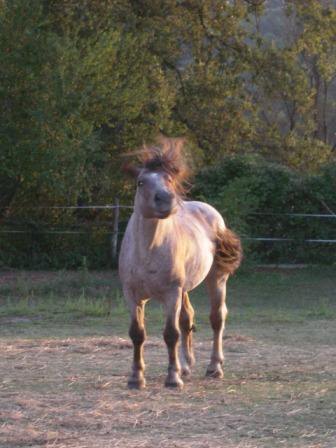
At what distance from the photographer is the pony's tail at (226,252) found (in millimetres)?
9195

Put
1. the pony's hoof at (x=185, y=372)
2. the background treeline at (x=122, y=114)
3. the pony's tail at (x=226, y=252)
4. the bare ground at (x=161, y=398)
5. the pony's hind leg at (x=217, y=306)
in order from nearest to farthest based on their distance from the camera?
the bare ground at (x=161, y=398)
the pony's hoof at (x=185, y=372)
the pony's hind leg at (x=217, y=306)
the pony's tail at (x=226, y=252)
the background treeline at (x=122, y=114)

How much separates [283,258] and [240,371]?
40.4 feet

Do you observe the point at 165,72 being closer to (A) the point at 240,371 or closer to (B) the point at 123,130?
(B) the point at 123,130

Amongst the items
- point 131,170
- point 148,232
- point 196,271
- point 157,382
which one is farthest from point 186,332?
point 131,170

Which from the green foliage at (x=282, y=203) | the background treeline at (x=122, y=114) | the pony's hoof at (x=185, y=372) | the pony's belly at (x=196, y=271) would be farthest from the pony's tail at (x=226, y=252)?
the green foliage at (x=282, y=203)

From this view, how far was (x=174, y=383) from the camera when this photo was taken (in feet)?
26.1

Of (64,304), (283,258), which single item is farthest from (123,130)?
(64,304)

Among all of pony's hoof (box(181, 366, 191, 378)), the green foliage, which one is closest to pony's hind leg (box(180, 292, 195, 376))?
pony's hoof (box(181, 366, 191, 378))

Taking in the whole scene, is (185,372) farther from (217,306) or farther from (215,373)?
(217,306)

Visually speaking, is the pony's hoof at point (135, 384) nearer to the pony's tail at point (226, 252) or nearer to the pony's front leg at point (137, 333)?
the pony's front leg at point (137, 333)

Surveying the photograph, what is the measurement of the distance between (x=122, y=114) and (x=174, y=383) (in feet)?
44.2

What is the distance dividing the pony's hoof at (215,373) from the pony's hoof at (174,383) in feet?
2.23

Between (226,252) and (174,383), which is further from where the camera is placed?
(226,252)

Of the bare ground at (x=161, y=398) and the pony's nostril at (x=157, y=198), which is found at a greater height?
the pony's nostril at (x=157, y=198)
